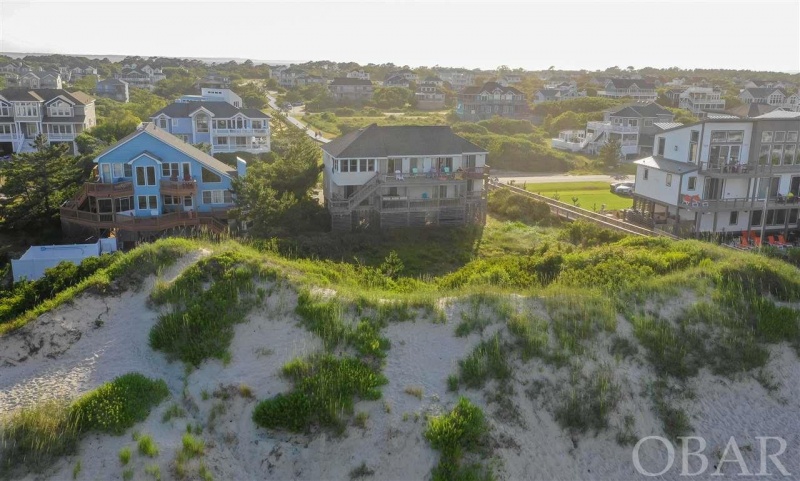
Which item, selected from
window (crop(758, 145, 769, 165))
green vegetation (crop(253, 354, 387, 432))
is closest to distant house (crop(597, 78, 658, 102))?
window (crop(758, 145, 769, 165))

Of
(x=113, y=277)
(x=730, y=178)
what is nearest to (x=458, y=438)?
(x=113, y=277)

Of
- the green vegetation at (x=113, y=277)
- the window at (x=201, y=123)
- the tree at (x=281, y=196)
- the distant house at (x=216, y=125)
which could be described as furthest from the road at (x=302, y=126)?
the green vegetation at (x=113, y=277)

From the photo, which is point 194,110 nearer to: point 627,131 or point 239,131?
point 239,131

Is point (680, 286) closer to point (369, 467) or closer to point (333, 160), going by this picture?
point (369, 467)

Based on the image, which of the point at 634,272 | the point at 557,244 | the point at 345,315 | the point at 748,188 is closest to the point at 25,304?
the point at 345,315
